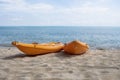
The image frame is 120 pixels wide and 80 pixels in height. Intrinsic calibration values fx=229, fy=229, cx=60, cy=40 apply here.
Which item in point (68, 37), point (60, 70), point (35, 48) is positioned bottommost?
point (68, 37)

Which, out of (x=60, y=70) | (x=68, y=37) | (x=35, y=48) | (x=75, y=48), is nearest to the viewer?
(x=60, y=70)

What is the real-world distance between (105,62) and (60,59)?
1.52m

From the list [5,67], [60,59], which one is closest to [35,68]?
[5,67]

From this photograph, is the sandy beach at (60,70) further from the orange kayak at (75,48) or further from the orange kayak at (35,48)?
the orange kayak at (75,48)

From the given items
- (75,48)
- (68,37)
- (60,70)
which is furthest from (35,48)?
(68,37)

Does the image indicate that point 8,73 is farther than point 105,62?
No

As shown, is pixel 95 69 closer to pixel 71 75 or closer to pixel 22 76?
pixel 71 75

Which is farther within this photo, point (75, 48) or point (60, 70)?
point (75, 48)

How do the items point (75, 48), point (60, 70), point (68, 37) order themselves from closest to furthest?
1. point (60, 70)
2. point (75, 48)
3. point (68, 37)

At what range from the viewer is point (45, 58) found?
7.83 m

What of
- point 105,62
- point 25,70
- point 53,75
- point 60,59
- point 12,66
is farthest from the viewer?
point 60,59

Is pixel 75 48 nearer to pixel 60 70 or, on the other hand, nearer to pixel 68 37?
pixel 60 70

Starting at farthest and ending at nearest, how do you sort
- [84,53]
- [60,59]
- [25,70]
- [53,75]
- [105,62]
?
[84,53] < [60,59] < [105,62] < [25,70] < [53,75]

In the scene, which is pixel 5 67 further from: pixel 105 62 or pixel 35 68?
pixel 105 62
